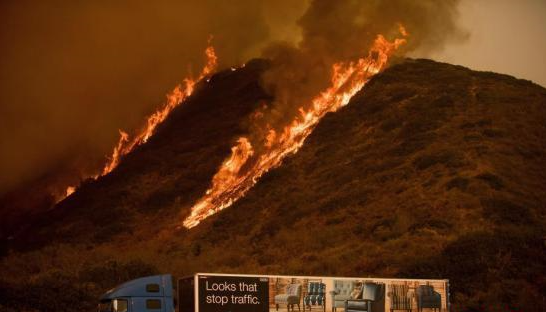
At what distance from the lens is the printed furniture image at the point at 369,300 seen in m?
24.5

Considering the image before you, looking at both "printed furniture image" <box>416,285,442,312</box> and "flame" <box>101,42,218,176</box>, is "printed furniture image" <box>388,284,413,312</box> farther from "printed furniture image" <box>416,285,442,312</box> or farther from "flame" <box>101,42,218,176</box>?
"flame" <box>101,42,218,176</box>

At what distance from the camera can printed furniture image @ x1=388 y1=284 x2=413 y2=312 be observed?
83.5ft

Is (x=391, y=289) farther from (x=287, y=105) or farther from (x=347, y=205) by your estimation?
(x=287, y=105)

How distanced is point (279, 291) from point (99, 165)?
73.8 m

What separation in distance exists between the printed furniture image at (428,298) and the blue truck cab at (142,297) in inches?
378

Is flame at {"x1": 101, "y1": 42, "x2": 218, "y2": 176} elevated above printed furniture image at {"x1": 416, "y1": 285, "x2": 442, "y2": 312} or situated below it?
above

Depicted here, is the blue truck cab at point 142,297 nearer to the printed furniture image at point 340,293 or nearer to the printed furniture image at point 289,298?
the printed furniture image at point 289,298

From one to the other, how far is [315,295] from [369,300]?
2101 millimetres

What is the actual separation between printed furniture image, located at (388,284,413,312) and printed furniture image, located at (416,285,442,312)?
1.62ft

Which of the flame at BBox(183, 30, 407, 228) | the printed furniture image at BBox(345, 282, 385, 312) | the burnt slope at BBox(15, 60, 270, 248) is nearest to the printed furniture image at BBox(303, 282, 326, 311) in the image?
the printed furniture image at BBox(345, 282, 385, 312)

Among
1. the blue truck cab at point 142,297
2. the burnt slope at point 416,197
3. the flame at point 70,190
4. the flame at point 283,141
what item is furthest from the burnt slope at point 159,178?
the blue truck cab at point 142,297

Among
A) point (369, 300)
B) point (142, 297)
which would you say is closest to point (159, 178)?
point (142, 297)

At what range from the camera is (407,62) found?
89625 mm

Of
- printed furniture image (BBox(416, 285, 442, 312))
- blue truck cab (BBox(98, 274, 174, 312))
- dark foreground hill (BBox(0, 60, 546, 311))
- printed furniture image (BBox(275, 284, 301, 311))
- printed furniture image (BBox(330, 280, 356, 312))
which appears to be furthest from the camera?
dark foreground hill (BBox(0, 60, 546, 311))
